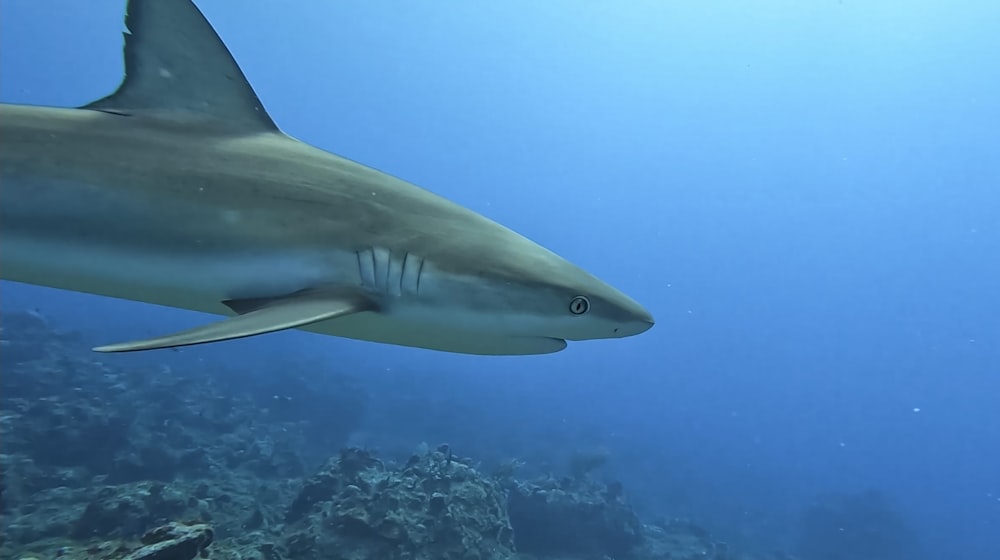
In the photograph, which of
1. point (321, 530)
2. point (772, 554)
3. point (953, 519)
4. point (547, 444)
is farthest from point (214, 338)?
point (953, 519)

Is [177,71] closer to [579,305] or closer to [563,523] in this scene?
[579,305]

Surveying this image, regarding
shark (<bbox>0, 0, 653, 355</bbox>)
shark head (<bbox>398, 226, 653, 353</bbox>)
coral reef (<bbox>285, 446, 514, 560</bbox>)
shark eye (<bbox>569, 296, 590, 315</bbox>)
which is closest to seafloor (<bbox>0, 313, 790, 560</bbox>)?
coral reef (<bbox>285, 446, 514, 560</bbox>)

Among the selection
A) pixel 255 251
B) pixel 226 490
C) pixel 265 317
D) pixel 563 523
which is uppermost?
pixel 255 251

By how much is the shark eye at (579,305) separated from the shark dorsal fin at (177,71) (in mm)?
1915

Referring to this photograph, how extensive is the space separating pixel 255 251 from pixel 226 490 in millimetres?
9833

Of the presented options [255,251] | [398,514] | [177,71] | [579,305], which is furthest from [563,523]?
[177,71]

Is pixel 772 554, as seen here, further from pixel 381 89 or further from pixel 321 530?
pixel 381 89

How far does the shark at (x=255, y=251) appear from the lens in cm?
248

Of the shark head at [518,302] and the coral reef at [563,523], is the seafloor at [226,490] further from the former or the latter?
the shark head at [518,302]

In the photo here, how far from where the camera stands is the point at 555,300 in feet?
8.24

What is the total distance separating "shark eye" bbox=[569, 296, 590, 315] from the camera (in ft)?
8.24

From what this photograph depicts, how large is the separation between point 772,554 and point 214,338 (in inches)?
994

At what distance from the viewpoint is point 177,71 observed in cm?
312

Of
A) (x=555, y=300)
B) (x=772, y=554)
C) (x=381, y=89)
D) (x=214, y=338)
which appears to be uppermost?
(x=381, y=89)
